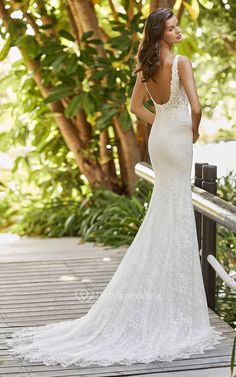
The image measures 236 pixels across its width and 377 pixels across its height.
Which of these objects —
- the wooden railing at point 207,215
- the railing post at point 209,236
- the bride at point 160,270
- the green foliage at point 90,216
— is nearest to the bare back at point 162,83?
the bride at point 160,270

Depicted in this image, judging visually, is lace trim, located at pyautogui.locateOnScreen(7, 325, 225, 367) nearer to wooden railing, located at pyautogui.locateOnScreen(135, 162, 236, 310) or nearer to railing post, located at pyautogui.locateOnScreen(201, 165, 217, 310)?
wooden railing, located at pyautogui.locateOnScreen(135, 162, 236, 310)

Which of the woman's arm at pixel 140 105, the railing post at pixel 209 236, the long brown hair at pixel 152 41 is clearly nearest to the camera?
the long brown hair at pixel 152 41

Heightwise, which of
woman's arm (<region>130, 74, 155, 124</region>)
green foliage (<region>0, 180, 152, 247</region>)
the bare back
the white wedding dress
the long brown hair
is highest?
the long brown hair

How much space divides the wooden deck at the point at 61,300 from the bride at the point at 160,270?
0.40 feet

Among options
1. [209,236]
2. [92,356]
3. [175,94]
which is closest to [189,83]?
[175,94]

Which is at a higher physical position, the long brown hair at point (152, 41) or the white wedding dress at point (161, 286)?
the long brown hair at point (152, 41)

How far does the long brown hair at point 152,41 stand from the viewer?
4234 mm

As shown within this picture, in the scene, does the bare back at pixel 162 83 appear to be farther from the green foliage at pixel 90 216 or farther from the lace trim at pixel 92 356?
the green foliage at pixel 90 216

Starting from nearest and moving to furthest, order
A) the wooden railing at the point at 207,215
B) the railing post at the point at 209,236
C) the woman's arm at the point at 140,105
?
the woman's arm at the point at 140,105 → the wooden railing at the point at 207,215 → the railing post at the point at 209,236

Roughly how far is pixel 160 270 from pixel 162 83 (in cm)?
90

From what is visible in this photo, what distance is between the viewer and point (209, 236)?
16.7 ft

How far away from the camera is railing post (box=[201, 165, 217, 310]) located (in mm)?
5070

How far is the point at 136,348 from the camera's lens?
4211 millimetres

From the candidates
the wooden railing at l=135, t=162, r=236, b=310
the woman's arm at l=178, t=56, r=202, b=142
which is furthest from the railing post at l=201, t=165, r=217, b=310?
the woman's arm at l=178, t=56, r=202, b=142
